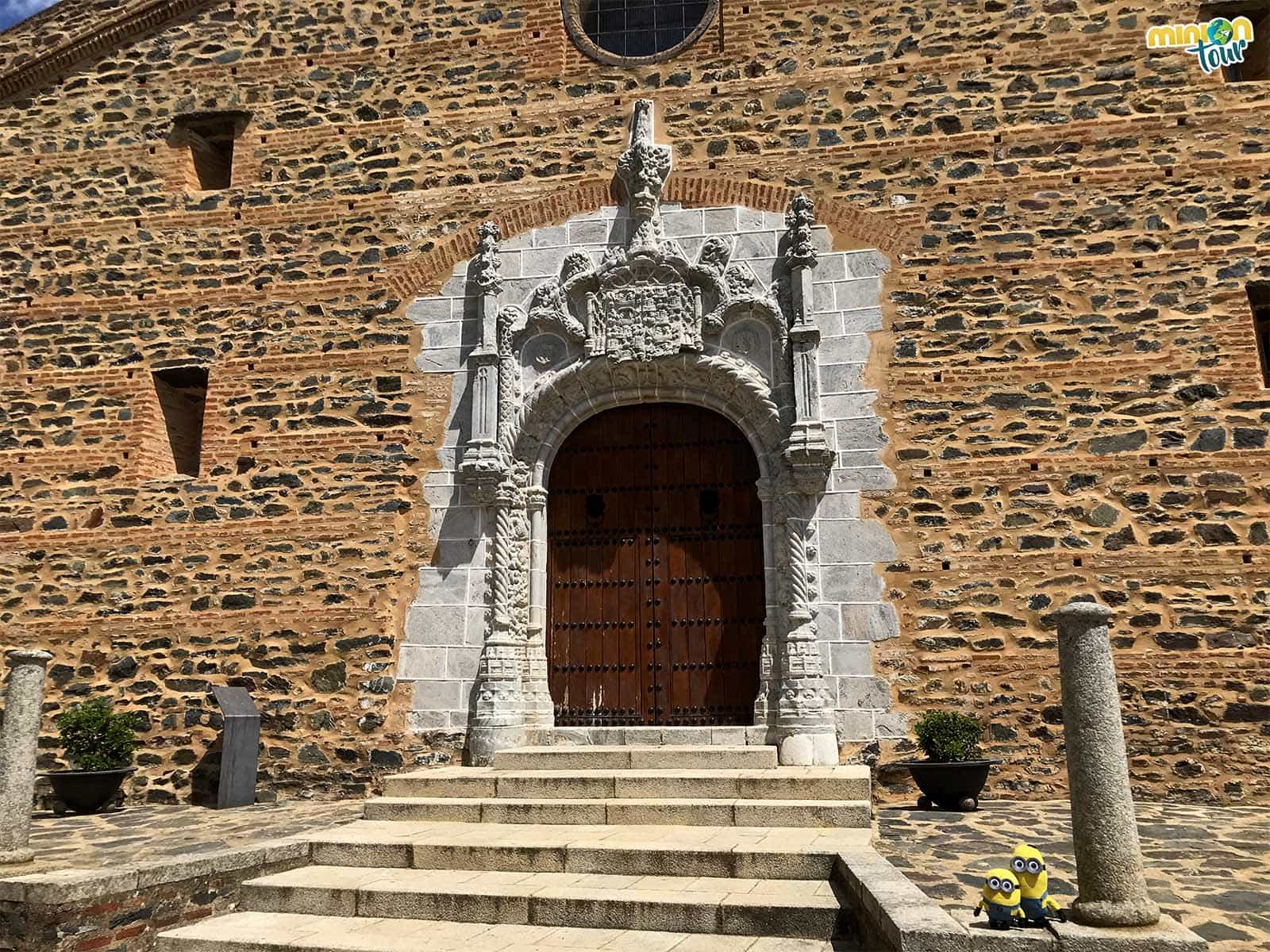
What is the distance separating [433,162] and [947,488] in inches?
215

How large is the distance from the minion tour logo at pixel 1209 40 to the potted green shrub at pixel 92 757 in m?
10.3

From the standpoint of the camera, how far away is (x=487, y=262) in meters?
8.65

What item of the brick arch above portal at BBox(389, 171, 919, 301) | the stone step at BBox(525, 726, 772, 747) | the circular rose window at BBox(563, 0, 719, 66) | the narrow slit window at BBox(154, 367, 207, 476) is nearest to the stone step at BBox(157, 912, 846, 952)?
the stone step at BBox(525, 726, 772, 747)

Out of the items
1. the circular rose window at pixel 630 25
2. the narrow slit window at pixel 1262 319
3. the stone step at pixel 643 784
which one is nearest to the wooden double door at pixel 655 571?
the stone step at pixel 643 784

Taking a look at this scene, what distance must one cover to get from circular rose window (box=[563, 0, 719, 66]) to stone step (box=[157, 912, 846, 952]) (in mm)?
7491

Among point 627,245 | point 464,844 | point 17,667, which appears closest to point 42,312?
point 17,667

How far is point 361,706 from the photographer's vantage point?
8.12m

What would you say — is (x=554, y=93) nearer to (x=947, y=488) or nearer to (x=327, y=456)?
(x=327, y=456)

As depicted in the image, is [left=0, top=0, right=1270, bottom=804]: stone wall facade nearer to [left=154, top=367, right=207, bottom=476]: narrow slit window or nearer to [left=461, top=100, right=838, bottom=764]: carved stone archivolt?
[left=154, top=367, right=207, bottom=476]: narrow slit window

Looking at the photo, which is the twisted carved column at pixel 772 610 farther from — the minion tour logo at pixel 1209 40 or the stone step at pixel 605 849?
the minion tour logo at pixel 1209 40

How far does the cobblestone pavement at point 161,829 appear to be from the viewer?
19.0 ft

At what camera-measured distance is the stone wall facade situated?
24.3 ft

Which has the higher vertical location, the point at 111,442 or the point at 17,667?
the point at 111,442

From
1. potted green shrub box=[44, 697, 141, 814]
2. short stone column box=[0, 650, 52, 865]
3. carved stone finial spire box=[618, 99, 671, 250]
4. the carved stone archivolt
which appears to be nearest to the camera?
short stone column box=[0, 650, 52, 865]
